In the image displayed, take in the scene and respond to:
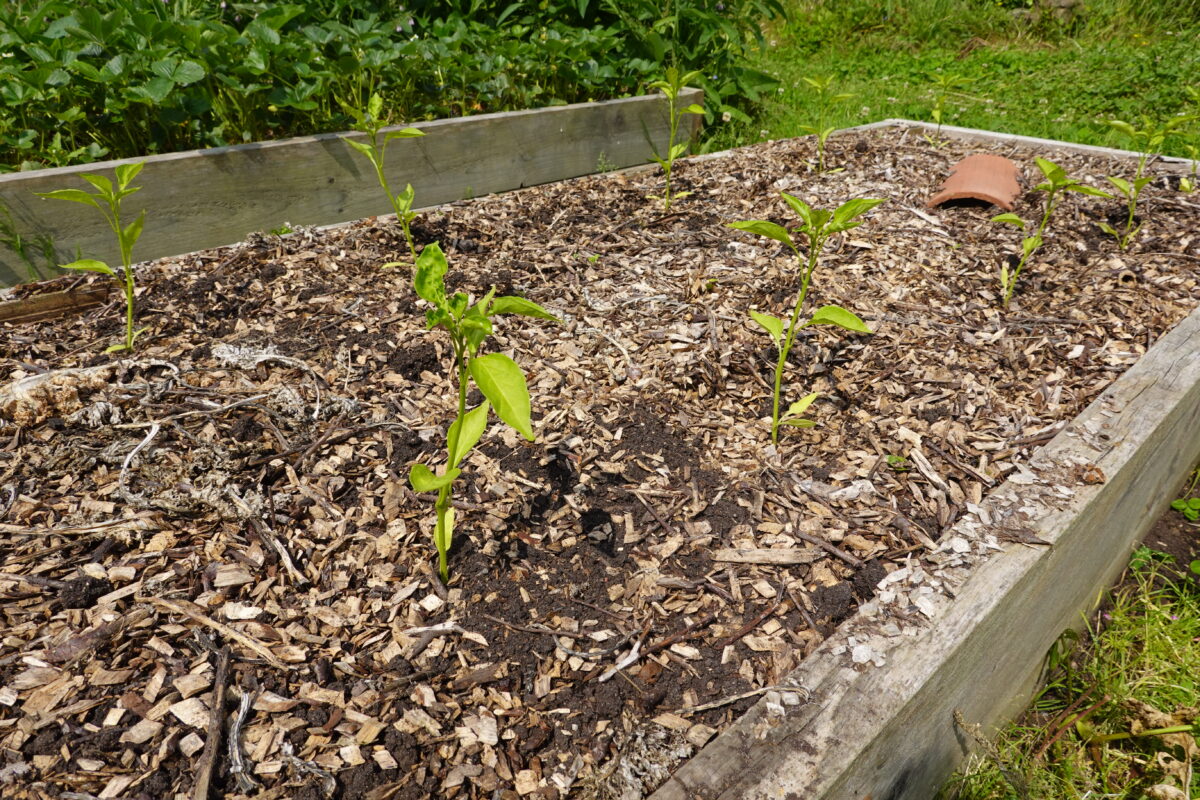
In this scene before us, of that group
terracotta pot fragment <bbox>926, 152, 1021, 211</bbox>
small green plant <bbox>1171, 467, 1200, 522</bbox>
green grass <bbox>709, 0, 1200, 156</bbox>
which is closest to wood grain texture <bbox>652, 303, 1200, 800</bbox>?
small green plant <bbox>1171, 467, 1200, 522</bbox>

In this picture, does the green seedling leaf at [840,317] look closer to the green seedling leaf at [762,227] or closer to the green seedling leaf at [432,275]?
the green seedling leaf at [762,227]


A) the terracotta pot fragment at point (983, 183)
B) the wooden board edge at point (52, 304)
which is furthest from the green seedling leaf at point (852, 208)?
the wooden board edge at point (52, 304)

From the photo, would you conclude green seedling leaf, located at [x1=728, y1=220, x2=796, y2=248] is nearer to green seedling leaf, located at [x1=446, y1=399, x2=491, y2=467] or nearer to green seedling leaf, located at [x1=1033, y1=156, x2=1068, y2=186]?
green seedling leaf, located at [x1=446, y1=399, x2=491, y2=467]

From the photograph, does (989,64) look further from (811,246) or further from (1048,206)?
(811,246)

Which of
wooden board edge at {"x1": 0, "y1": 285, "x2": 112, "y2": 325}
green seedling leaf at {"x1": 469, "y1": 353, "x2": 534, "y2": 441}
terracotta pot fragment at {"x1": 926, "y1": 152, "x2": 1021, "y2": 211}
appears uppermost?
green seedling leaf at {"x1": 469, "y1": 353, "x2": 534, "y2": 441}

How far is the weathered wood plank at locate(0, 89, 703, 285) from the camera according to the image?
266 centimetres

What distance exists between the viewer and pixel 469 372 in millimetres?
1266

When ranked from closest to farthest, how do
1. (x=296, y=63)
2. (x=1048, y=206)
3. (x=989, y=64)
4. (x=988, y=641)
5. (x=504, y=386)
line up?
(x=504, y=386), (x=988, y=641), (x=1048, y=206), (x=296, y=63), (x=989, y=64)

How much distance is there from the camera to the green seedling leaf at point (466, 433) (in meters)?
1.37

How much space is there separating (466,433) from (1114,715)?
185 cm

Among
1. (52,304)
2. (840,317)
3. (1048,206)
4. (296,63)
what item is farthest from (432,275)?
(1048,206)

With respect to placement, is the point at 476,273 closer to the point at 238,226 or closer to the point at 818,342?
the point at 238,226

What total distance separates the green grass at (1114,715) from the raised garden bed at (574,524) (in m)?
0.17

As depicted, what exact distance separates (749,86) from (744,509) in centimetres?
401
